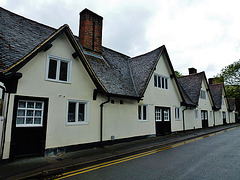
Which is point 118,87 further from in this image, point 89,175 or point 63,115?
point 89,175

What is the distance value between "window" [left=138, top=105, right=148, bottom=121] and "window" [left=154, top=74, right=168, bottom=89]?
264 centimetres

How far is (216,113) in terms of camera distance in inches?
1086

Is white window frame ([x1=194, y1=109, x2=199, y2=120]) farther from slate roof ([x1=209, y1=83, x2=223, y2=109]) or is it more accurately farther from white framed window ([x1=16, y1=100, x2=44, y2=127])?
white framed window ([x1=16, y1=100, x2=44, y2=127])

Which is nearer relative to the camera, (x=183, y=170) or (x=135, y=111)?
(x=183, y=170)

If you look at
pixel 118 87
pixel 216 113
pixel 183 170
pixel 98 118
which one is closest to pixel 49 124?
pixel 98 118

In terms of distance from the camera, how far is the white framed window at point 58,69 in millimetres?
8109

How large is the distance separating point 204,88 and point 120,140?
1861 cm

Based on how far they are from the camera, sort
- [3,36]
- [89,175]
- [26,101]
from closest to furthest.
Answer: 1. [89,175]
2. [26,101]
3. [3,36]

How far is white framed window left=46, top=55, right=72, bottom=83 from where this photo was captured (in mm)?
8109

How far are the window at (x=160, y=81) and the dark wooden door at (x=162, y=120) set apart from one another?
209cm

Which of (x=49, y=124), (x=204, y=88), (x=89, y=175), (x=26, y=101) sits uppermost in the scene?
(x=204, y=88)

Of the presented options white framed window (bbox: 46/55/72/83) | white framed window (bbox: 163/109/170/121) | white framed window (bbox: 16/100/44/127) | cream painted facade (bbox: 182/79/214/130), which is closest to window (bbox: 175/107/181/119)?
cream painted facade (bbox: 182/79/214/130)

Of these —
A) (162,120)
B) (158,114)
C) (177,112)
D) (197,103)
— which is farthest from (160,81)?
(197,103)

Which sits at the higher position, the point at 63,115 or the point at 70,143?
the point at 63,115
